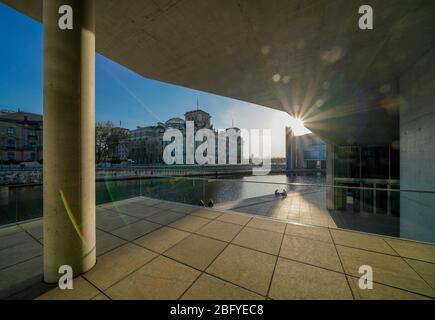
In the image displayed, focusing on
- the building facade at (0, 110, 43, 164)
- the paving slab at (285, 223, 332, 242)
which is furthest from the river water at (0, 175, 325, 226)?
the building facade at (0, 110, 43, 164)

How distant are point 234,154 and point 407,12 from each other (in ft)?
322

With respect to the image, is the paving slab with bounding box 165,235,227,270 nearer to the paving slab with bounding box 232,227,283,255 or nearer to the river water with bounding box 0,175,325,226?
the paving slab with bounding box 232,227,283,255

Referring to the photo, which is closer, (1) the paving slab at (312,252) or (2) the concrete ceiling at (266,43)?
(1) the paving slab at (312,252)

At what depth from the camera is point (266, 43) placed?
466 cm

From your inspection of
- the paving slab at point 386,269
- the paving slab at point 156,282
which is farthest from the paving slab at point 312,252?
the paving slab at point 156,282

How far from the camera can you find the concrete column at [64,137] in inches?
96.3

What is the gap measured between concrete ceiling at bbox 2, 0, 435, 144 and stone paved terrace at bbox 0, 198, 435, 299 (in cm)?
504

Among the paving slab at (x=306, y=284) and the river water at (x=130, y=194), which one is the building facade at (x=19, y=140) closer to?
the river water at (x=130, y=194)

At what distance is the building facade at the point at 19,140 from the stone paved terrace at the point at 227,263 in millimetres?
69211

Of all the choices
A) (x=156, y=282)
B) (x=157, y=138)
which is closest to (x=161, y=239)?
(x=156, y=282)

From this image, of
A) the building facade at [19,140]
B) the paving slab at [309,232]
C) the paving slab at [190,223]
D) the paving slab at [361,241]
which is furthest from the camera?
the building facade at [19,140]

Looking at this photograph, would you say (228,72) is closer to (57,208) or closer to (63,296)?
(57,208)

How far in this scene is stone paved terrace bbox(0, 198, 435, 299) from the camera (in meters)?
A: 2.28

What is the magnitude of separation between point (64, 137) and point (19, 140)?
257ft
